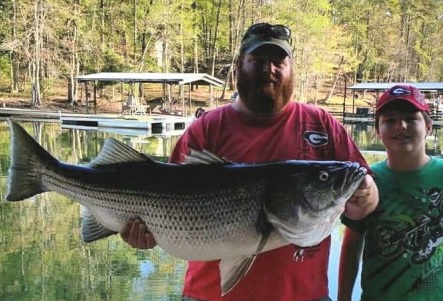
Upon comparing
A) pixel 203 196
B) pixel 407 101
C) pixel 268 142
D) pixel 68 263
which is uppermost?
pixel 407 101

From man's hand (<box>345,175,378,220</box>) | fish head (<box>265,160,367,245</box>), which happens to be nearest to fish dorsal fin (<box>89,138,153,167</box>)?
fish head (<box>265,160,367,245</box>)

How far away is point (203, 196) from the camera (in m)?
2.59

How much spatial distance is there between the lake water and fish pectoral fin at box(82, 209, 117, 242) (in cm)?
383

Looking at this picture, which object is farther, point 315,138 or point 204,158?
point 315,138

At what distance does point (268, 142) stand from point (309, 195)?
1.59 feet

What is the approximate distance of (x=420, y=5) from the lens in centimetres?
7062

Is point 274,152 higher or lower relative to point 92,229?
higher

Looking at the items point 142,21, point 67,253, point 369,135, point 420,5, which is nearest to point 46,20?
Answer: point 142,21

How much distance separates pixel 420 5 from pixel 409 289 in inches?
2921

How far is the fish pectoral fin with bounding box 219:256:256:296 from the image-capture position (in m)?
2.52

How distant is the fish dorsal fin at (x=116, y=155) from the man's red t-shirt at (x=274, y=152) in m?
0.27

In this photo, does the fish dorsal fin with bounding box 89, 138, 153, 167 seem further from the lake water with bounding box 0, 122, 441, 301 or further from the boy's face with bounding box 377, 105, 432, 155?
the lake water with bounding box 0, 122, 441, 301

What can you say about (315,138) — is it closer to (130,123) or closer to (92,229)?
(92,229)

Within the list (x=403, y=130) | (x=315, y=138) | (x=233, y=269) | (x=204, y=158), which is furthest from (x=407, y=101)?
(x=233, y=269)
